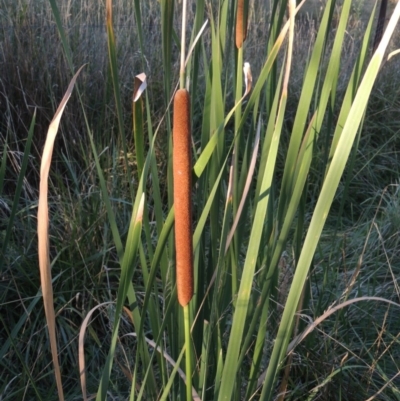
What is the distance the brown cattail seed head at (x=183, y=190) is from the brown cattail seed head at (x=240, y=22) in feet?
0.98

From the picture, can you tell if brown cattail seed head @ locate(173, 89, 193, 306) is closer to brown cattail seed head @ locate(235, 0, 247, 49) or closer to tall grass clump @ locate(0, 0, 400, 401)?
tall grass clump @ locate(0, 0, 400, 401)

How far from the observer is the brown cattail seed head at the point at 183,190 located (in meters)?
0.50

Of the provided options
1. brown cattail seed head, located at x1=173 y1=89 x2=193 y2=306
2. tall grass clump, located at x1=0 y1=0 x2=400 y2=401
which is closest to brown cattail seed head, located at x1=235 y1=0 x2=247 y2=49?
tall grass clump, located at x1=0 y1=0 x2=400 y2=401

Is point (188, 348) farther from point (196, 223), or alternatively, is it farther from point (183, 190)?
point (196, 223)

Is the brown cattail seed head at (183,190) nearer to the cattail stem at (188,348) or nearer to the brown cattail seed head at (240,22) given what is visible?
the cattail stem at (188,348)

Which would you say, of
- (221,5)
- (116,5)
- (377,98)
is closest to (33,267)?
(221,5)

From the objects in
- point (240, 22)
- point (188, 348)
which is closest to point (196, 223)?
Result: point (240, 22)

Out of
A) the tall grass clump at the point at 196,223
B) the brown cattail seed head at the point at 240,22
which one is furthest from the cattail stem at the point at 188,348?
the brown cattail seed head at the point at 240,22

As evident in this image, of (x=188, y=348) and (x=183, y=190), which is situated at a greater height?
(x=183, y=190)

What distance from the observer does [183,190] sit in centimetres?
53

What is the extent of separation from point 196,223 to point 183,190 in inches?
42.0

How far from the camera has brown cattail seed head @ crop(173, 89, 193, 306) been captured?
503 mm

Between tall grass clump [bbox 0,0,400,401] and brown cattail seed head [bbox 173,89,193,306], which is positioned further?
tall grass clump [bbox 0,0,400,401]

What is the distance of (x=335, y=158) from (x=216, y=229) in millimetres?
323
